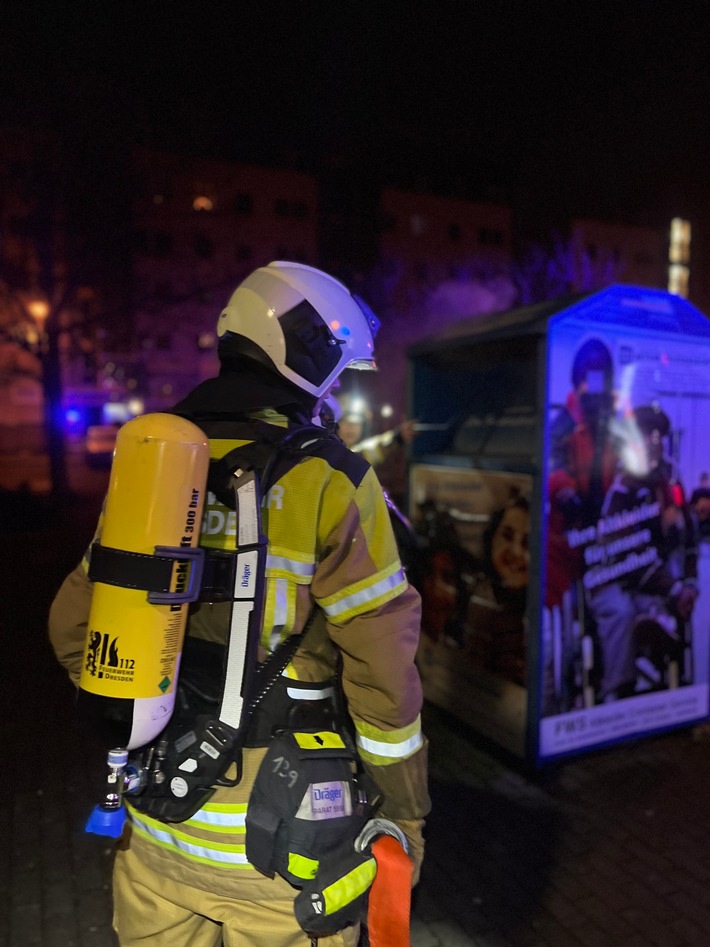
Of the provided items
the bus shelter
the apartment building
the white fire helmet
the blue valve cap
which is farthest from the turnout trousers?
the apartment building

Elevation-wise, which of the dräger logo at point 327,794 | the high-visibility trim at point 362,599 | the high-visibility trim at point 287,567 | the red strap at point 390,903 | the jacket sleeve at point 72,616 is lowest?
the red strap at point 390,903

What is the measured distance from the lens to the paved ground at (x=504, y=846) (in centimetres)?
291

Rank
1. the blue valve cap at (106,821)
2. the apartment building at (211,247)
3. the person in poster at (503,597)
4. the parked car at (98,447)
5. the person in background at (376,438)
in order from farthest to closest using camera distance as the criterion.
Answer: the apartment building at (211,247), the parked car at (98,447), the person in background at (376,438), the person in poster at (503,597), the blue valve cap at (106,821)

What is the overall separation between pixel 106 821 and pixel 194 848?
0.21 meters

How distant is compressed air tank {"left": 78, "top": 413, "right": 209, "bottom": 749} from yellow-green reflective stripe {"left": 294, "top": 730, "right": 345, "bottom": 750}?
13.5 inches

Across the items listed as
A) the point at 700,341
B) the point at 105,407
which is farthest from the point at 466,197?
the point at 700,341

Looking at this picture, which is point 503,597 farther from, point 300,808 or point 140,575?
point 140,575

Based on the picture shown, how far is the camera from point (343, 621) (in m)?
1.62

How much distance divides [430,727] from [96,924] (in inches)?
99.0

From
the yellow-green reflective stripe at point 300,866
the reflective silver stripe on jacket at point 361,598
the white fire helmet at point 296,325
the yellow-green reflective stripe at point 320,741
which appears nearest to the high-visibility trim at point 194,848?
the yellow-green reflective stripe at point 300,866

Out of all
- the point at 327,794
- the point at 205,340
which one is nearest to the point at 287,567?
the point at 327,794

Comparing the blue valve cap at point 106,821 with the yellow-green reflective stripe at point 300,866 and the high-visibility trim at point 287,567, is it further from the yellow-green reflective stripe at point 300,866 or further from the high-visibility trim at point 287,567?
the high-visibility trim at point 287,567

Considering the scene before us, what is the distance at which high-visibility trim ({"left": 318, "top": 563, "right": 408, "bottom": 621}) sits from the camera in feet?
5.27

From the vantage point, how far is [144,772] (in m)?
1.64
